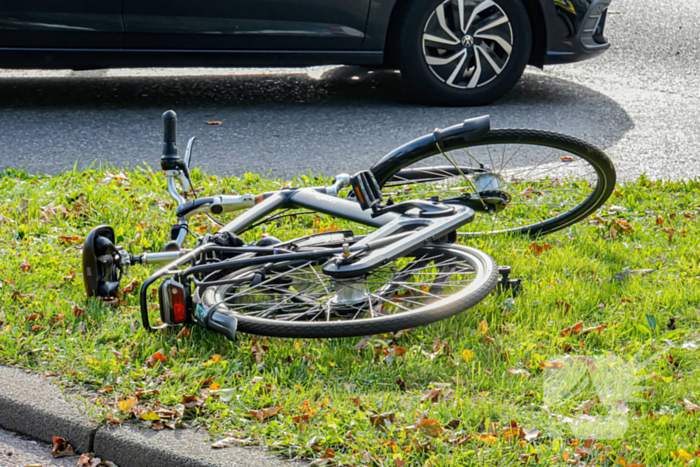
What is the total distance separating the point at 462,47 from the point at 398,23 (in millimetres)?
540

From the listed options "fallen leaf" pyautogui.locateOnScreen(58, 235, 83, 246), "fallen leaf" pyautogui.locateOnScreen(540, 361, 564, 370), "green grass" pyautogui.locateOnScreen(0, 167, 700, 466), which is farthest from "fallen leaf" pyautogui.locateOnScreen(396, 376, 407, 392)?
"fallen leaf" pyautogui.locateOnScreen(58, 235, 83, 246)

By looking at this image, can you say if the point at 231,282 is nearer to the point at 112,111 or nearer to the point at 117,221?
the point at 117,221

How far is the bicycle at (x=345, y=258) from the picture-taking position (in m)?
2.75

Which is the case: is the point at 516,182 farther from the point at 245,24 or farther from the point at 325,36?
the point at 245,24

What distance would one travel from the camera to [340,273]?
2.74 meters

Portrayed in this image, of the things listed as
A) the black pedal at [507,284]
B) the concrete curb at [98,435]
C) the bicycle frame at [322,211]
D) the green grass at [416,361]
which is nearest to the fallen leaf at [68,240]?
the green grass at [416,361]

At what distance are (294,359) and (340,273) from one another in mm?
375

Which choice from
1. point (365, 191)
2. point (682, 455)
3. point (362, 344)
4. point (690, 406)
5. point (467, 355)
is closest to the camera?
point (682, 455)

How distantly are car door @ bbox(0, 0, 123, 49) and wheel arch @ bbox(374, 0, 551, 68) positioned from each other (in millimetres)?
1964

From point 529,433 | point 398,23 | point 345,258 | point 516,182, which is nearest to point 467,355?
point 529,433

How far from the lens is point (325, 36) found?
5996 mm

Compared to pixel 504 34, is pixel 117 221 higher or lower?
lower

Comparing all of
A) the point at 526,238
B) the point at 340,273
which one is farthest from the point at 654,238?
the point at 340,273

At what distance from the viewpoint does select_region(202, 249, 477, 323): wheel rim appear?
9.40 ft
